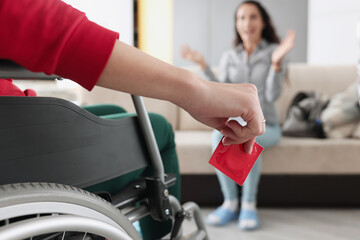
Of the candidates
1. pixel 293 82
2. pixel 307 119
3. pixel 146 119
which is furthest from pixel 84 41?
pixel 293 82

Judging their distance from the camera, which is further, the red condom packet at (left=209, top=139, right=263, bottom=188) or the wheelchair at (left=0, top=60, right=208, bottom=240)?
the red condom packet at (left=209, top=139, right=263, bottom=188)

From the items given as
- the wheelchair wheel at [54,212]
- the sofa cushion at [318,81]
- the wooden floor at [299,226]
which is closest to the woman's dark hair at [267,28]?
the sofa cushion at [318,81]

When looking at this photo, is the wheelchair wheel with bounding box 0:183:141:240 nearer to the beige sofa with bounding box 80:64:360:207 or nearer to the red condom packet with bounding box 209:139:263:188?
the red condom packet with bounding box 209:139:263:188

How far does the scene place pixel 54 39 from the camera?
0.39 metres

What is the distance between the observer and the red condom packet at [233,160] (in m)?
0.61

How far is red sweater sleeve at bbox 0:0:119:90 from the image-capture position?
0.39m

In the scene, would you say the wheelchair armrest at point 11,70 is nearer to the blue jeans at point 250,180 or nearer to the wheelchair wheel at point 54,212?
the wheelchair wheel at point 54,212

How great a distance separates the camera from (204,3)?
4910mm

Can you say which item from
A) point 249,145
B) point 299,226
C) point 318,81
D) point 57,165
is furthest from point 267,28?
point 57,165

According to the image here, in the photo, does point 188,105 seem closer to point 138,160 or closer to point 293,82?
point 138,160

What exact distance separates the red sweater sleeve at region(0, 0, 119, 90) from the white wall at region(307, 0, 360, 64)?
13.9 feet

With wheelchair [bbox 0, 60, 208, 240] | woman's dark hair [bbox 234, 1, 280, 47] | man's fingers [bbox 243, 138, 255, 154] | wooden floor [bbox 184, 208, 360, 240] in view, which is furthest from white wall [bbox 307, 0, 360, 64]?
wheelchair [bbox 0, 60, 208, 240]

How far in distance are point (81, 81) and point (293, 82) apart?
7.33ft

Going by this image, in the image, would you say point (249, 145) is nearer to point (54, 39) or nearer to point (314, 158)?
point (54, 39)
